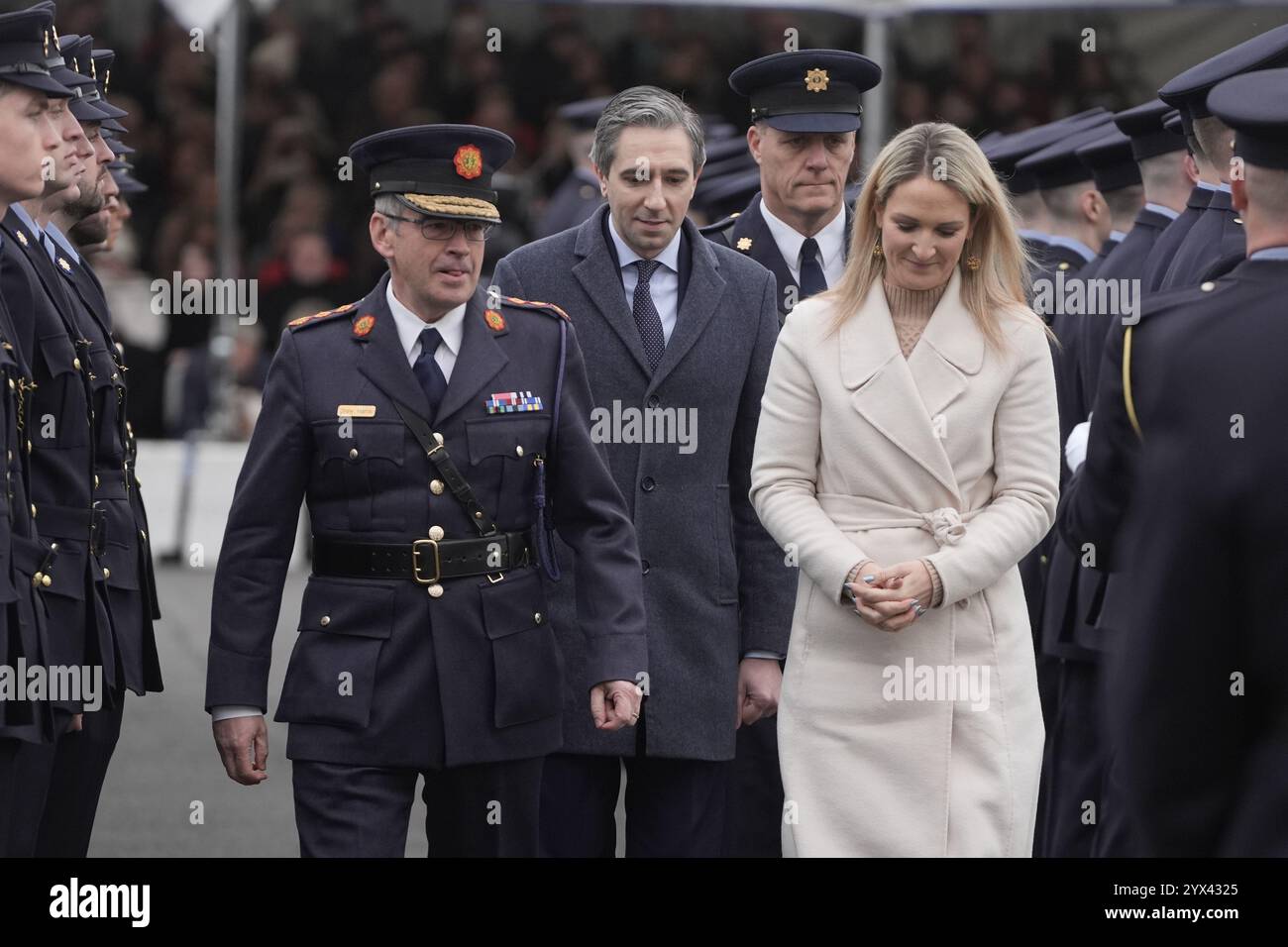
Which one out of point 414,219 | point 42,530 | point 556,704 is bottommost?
point 556,704

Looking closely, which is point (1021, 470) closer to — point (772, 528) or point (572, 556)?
point (772, 528)

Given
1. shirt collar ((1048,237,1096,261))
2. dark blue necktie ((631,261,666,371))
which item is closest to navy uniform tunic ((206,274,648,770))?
dark blue necktie ((631,261,666,371))

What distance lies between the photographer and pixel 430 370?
469cm

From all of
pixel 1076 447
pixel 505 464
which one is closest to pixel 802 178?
pixel 1076 447

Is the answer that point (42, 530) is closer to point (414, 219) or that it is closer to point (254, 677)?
point (254, 677)

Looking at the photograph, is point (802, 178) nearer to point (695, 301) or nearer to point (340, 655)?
point (695, 301)

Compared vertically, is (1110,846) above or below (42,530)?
below

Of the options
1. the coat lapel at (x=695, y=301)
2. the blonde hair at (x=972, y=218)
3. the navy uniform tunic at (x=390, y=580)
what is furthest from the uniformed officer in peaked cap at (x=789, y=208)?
the navy uniform tunic at (x=390, y=580)

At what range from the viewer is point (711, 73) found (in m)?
13.4

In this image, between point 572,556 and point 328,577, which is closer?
point 328,577
